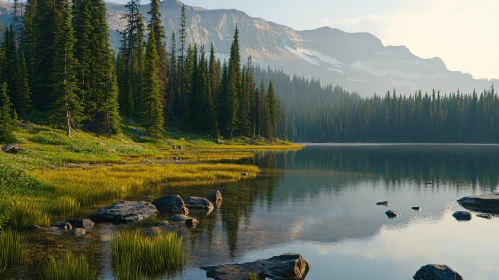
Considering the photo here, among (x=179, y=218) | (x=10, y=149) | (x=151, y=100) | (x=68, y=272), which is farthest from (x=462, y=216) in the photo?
(x=151, y=100)

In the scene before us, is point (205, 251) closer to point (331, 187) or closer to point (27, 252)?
point (27, 252)

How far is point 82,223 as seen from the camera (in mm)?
15016

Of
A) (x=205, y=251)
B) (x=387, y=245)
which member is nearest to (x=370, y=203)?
(x=387, y=245)

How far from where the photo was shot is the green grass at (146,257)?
1005 cm

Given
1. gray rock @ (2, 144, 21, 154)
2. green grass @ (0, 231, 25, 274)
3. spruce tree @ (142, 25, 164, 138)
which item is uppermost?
spruce tree @ (142, 25, 164, 138)

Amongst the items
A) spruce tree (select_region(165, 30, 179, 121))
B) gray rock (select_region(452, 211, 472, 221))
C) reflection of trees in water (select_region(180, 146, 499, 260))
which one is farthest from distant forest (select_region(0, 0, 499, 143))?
gray rock (select_region(452, 211, 472, 221))

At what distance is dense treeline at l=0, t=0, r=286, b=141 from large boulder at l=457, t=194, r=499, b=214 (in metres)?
45.6

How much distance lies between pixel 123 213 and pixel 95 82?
47.9 m

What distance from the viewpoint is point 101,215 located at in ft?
53.8

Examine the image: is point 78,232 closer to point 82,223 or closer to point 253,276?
point 82,223

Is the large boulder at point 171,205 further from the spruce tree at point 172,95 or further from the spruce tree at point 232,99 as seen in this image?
the spruce tree at point 232,99

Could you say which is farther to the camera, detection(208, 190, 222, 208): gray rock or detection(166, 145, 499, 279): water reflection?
detection(208, 190, 222, 208): gray rock

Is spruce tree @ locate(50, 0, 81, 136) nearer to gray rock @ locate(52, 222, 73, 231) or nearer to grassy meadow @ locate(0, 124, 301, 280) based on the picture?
grassy meadow @ locate(0, 124, 301, 280)

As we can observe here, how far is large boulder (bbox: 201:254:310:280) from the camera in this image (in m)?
10.4
